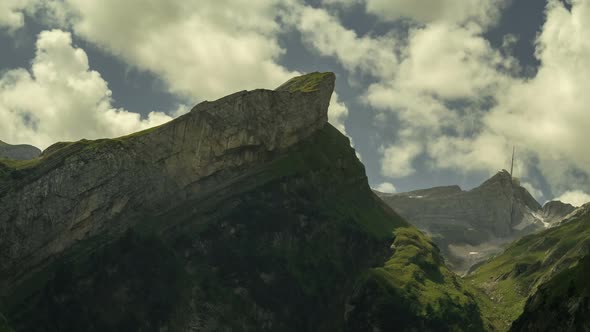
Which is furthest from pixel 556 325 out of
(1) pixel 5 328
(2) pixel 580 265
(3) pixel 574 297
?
(1) pixel 5 328

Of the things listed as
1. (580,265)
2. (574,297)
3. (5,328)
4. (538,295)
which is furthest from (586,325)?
(5,328)

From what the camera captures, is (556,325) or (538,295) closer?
(556,325)

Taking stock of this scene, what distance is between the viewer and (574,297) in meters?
135

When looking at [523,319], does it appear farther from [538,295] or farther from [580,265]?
[580,265]

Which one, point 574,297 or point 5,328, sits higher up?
point 5,328

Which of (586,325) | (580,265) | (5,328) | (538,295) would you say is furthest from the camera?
(5,328)

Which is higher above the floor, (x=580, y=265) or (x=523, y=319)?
(x=580, y=265)

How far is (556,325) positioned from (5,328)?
147910 mm

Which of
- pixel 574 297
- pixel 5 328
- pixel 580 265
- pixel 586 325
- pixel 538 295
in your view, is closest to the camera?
pixel 586 325

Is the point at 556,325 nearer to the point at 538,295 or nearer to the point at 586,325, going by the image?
the point at 586,325

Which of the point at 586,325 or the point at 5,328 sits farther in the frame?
the point at 5,328

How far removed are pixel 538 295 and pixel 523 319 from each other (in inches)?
324

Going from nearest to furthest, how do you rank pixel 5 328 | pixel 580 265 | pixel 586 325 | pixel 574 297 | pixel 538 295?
pixel 586 325 → pixel 574 297 → pixel 580 265 → pixel 538 295 → pixel 5 328

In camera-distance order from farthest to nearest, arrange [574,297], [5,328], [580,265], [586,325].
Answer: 1. [5,328]
2. [580,265]
3. [574,297]
4. [586,325]
